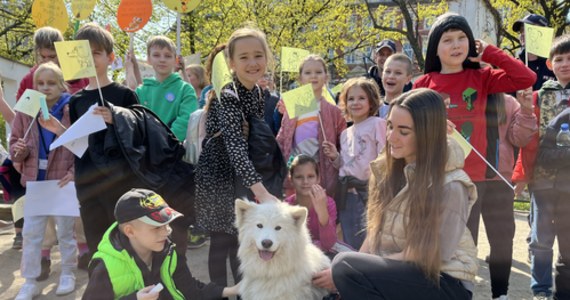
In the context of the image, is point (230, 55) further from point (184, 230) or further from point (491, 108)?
point (491, 108)

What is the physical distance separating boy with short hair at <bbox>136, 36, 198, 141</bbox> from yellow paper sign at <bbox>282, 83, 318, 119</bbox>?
124cm

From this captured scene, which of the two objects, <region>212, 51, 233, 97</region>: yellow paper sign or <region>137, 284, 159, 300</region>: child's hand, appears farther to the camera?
<region>212, 51, 233, 97</region>: yellow paper sign

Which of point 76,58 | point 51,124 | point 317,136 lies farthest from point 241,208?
point 51,124

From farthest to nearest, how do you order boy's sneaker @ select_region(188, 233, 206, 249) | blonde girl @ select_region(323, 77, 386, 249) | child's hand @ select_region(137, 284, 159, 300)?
boy's sneaker @ select_region(188, 233, 206, 249), blonde girl @ select_region(323, 77, 386, 249), child's hand @ select_region(137, 284, 159, 300)

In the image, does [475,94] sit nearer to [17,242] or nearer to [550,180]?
[550,180]

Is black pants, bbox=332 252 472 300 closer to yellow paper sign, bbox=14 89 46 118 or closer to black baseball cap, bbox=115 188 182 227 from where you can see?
black baseball cap, bbox=115 188 182 227

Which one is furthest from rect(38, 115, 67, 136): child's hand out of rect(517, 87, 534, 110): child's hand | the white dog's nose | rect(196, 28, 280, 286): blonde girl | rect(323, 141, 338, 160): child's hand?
rect(517, 87, 534, 110): child's hand

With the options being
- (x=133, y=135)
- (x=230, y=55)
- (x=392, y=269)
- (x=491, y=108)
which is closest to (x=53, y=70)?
(x=133, y=135)

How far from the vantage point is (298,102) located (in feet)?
11.4

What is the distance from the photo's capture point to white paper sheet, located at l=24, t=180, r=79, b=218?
3.62 metres

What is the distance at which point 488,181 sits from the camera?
3.06 m

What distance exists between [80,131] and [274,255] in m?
1.55

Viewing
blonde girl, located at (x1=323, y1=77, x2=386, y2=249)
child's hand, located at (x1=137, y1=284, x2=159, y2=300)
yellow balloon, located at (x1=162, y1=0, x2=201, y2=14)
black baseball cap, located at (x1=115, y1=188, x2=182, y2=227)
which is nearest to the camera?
child's hand, located at (x1=137, y1=284, x2=159, y2=300)

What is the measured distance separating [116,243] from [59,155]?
1796 millimetres
